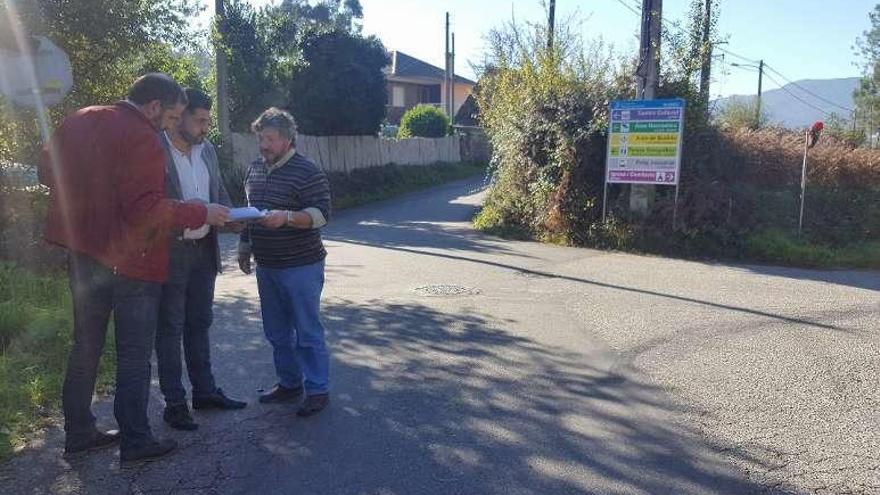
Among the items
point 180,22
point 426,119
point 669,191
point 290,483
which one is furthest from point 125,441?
point 426,119

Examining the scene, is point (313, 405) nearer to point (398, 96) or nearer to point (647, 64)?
point (647, 64)

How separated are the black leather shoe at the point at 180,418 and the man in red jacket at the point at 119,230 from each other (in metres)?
0.34

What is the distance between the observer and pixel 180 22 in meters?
10.9

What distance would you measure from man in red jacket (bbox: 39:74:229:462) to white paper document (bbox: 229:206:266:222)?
0.09 metres

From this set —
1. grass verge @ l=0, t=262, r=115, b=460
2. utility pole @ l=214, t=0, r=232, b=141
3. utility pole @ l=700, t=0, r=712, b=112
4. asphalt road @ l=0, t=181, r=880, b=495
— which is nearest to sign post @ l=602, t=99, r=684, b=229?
utility pole @ l=700, t=0, r=712, b=112

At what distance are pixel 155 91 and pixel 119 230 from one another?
76 centimetres

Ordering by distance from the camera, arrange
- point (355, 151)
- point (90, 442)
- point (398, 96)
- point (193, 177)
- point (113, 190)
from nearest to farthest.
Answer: point (113, 190) → point (90, 442) → point (193, 177) → point (355, 151) → point (398, 96)

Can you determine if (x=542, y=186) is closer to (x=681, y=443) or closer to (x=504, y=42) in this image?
(x=681, y=443)

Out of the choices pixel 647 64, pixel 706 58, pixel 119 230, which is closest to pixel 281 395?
pixel 119 230

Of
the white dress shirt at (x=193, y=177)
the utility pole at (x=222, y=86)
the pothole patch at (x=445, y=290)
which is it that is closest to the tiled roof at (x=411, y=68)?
the utility pole at (x=222, y=86)

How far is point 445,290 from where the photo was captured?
8.69 meters

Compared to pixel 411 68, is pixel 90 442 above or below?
below

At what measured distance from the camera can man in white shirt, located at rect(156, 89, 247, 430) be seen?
168 inches

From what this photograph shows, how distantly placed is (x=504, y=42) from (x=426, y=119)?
7.10 meters
